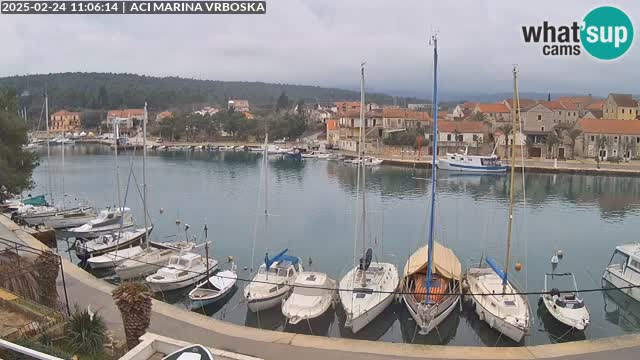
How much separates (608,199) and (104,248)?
40.2 m

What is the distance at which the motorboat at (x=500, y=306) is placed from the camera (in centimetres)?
1639

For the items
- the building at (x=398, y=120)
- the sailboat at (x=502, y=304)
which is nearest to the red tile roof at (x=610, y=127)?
the building at (x=398, y=120)

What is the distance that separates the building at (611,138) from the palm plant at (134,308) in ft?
233

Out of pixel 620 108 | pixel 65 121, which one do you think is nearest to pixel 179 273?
pixel 620 108

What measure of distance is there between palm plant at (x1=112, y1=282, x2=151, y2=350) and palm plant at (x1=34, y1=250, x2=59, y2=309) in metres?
3.68

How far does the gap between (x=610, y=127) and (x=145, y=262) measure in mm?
65401

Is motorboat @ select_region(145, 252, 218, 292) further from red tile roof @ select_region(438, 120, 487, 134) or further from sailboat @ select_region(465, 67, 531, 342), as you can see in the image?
red tile roof @ select_region(438, 120, 487, 134)

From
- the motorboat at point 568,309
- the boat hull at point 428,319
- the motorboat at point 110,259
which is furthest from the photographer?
the motorboat at point 110,259

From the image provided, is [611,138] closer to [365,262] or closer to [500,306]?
[500,306]

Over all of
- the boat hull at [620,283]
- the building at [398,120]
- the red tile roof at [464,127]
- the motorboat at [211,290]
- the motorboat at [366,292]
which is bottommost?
the boat hull at [620,283]

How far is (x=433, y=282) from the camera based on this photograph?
62.1ft

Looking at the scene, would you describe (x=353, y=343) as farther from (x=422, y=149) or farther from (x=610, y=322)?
(x=422, y=149)

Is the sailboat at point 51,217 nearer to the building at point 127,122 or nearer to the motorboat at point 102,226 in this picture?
the motorboat at point 102,226

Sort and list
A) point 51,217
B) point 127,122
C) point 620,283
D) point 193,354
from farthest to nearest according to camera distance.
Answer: point 127,122 → point 51,217 → point 620,283 → point 193,354
